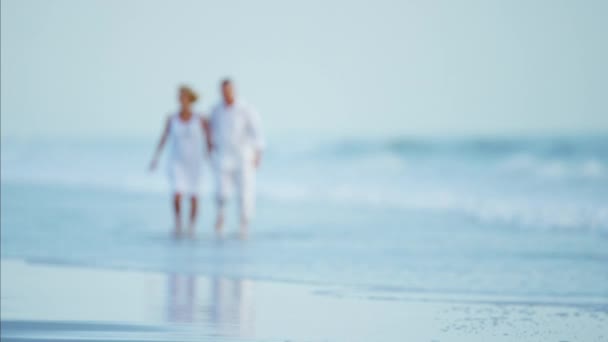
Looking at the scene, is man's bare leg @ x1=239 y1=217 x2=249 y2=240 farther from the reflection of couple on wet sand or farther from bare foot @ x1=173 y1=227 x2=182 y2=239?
the reflection of couple on wet sand

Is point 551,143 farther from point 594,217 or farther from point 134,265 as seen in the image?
point 134,265

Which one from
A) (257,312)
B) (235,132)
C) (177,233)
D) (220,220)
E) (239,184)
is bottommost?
(257,312)

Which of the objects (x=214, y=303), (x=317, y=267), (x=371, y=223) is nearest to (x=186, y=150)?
(x=371, y=223)

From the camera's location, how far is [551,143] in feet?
103

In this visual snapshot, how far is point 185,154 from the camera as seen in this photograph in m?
12.3

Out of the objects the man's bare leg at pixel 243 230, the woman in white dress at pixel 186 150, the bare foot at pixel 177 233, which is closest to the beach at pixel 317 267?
the man's bare leg at pixel 243 230

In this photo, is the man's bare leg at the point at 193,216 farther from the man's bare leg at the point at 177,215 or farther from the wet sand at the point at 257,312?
the wet sand at the point at 257,312

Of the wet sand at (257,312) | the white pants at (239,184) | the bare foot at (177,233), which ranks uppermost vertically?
the white pants at (239,184)

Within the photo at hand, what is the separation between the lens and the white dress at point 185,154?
1224cm

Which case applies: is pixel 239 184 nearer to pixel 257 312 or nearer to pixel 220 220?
pixel 220 220

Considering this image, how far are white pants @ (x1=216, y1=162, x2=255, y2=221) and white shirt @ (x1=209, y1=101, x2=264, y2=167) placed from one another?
78 millimetres

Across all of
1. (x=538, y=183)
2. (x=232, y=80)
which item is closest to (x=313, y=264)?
(x=232, y=80)

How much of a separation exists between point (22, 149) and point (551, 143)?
50.5 ft

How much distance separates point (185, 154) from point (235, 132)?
70cm
